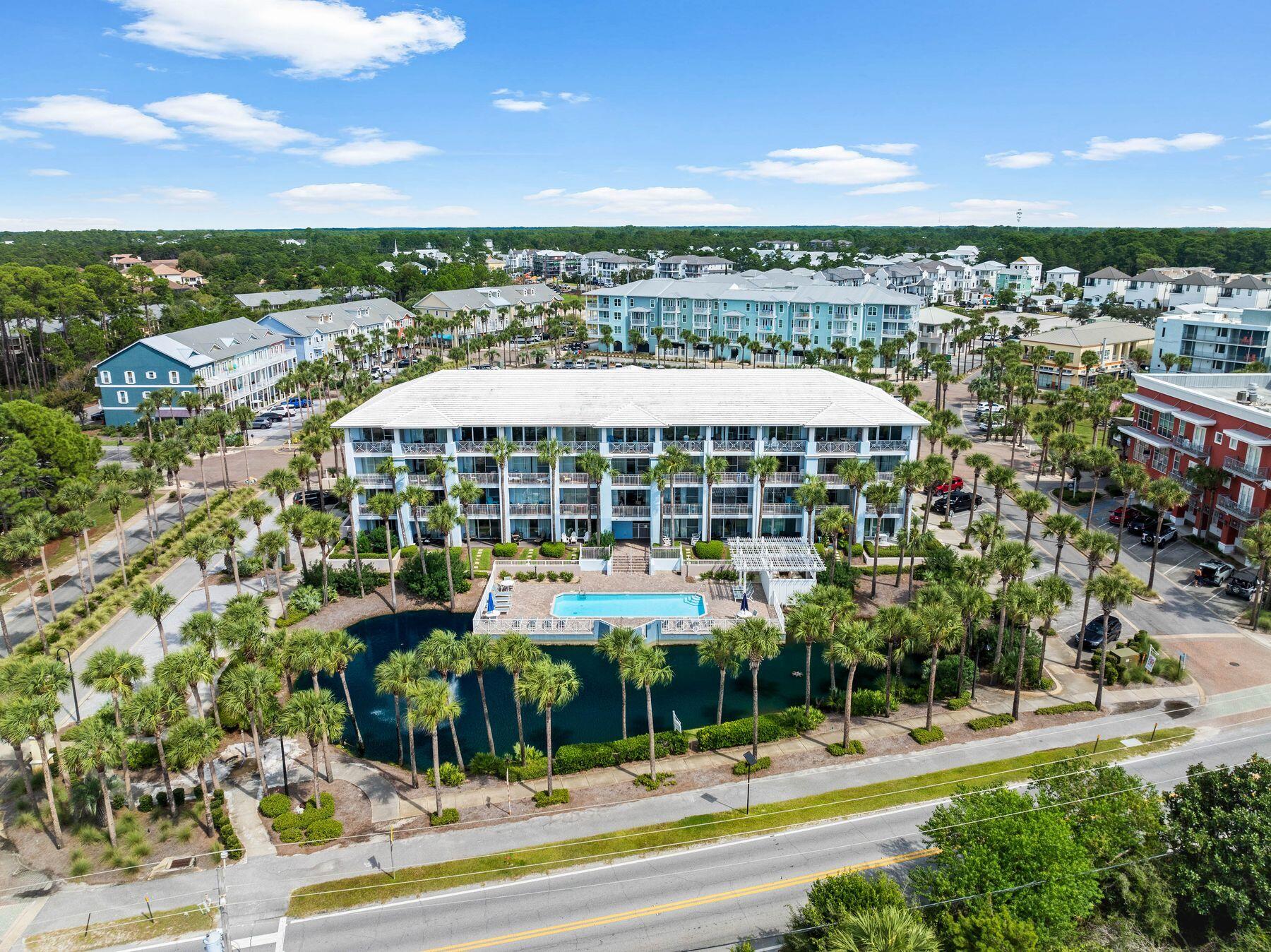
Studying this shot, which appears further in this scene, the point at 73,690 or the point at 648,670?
the point at 73,690

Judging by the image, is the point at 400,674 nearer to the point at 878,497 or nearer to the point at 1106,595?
the point at 878,497

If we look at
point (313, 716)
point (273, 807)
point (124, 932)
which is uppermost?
point (313, 716)

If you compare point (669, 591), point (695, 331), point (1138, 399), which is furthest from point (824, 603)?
point (695, 331)

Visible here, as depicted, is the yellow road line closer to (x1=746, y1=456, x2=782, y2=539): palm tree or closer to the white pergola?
the white pergola

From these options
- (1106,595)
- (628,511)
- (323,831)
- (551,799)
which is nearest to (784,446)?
(628,511)

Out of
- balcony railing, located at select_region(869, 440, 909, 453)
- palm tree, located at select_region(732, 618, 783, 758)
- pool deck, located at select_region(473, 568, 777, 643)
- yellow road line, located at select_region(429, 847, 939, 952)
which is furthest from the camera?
balcony railing, located at select_region(869, 440, 909, 453)

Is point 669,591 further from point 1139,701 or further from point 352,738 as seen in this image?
point 1139,701

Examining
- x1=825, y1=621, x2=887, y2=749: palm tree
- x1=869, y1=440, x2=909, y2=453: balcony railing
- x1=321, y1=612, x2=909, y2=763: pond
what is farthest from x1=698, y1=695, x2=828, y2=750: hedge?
x1=869, y1=440, x2=909, y2=453: balcony railing

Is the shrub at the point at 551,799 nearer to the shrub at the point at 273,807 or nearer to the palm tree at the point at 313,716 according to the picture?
the palm tree at the point at 313,716
